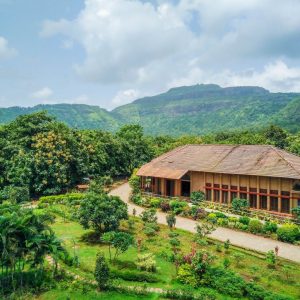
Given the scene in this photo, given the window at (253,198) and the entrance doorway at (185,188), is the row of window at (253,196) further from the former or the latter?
the entrance doorway at (185,188)

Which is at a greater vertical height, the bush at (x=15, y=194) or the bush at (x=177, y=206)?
the bush at (x=15, y=194)

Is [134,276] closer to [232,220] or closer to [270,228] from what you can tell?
[270,228]

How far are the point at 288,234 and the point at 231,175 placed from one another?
10.3m

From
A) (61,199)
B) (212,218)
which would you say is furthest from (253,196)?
(61,199)

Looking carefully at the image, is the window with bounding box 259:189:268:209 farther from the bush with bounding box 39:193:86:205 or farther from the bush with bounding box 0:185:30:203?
the bush with bounding box 0:185:30:203

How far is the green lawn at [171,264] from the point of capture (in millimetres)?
18078

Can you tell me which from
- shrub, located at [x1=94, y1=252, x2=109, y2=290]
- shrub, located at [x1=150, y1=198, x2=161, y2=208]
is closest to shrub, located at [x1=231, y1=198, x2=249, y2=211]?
shrub, located at [x1=150, y1=198, x2=161, y2=208]

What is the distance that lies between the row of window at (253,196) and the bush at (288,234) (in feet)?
19.7

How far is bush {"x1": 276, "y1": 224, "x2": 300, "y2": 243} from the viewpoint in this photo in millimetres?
24609

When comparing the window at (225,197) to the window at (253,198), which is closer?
the window at (253,198)

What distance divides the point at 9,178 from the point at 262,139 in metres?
41.9

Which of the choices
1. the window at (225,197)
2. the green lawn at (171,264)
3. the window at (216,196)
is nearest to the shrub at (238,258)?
the green lawn at (171,264)

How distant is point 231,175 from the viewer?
34281 millimetres

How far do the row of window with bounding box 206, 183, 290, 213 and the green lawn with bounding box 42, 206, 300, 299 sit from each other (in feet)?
29.1
